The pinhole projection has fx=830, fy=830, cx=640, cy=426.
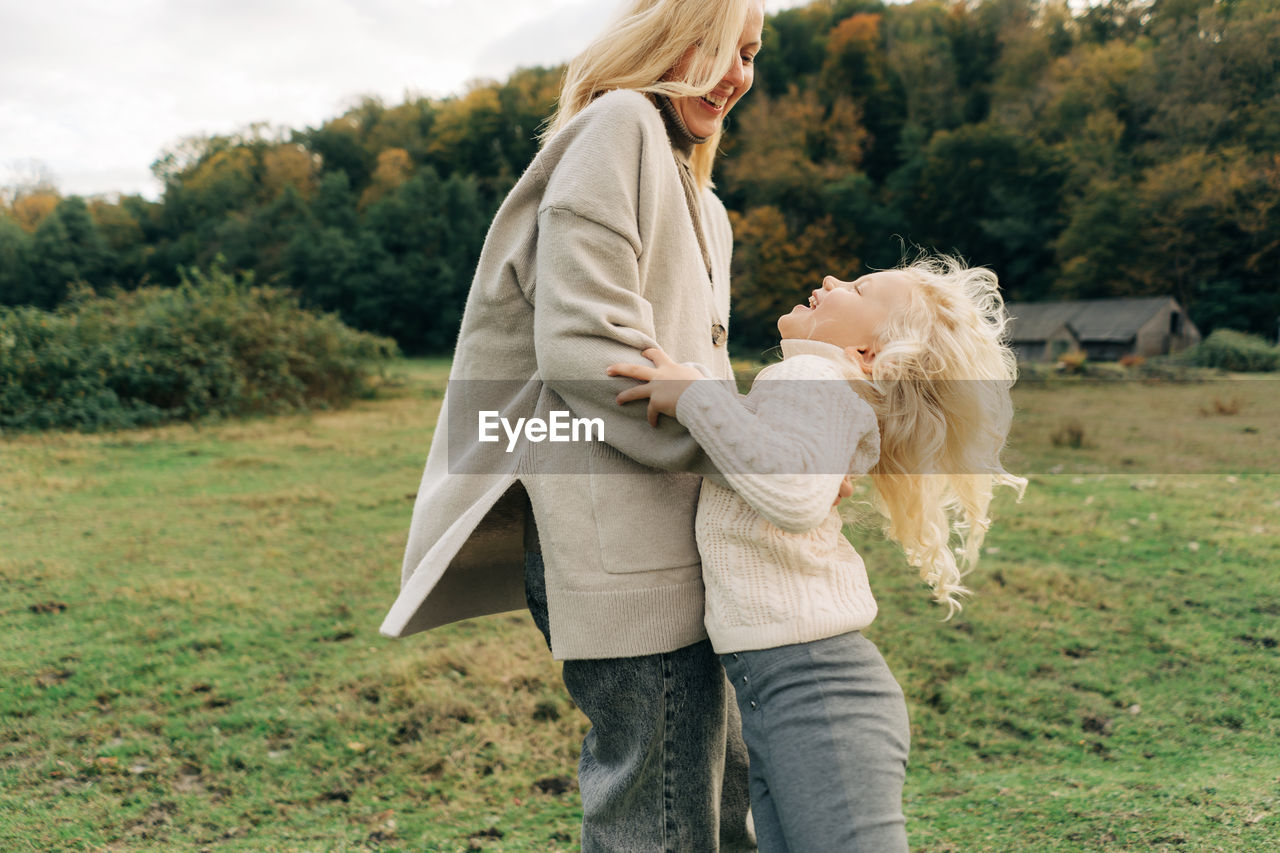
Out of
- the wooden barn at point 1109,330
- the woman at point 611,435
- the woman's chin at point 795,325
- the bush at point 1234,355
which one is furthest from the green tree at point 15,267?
the woman's chin at point 795,325

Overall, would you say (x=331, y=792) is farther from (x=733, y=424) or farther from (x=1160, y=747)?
(x=1160, y=747)

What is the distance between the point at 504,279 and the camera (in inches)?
55.8

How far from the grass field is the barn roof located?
74.3 ft

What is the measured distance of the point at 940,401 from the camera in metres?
1.55

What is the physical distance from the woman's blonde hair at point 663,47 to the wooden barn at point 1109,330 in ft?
84.2

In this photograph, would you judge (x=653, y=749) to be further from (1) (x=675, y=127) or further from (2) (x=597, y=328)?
(1) (x=675, y=127)

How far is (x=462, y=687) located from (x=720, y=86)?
2623 millimetres

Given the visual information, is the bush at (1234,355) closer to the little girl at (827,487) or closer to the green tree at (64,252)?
the little girl at (827,487)

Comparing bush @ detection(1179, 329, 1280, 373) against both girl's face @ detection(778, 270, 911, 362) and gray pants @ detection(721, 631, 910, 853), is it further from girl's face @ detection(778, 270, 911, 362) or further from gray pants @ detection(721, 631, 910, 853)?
gray pants @ detection(721, 631, 910, 853)

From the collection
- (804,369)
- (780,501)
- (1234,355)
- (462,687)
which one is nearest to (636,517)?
(780,501)

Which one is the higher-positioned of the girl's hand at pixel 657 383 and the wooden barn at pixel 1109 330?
the wooden barn at pixel 1109 330

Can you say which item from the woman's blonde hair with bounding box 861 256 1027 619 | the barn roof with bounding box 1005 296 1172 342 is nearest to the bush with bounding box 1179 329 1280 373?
the barn roof with bounding box 1005 296 1172 342

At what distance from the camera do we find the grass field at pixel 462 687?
2.36 m

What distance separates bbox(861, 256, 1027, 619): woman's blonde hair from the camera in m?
1.51
